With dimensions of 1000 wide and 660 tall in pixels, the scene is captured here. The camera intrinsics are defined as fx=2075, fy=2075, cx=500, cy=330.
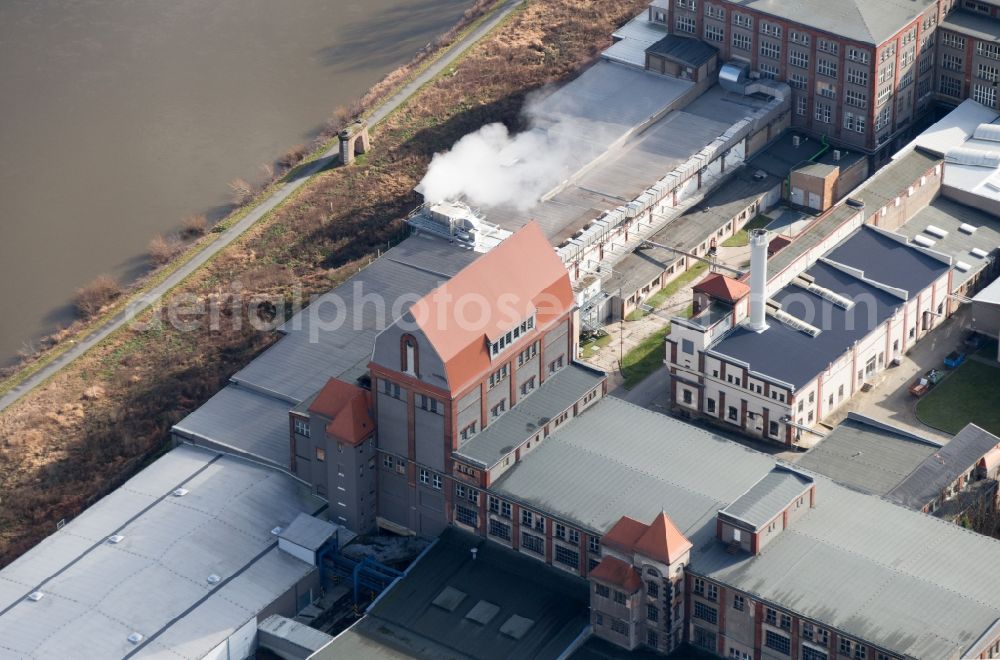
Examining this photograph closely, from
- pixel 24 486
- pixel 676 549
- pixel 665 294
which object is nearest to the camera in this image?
pixel 676 549

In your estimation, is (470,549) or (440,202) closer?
(470,549)

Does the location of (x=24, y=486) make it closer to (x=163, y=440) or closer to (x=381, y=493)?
(x=163, y=440)

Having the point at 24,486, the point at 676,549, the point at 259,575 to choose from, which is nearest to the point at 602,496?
the point at 676,549

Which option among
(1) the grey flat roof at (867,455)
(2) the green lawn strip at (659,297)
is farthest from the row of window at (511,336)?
(2) the green lawn strip at (659,297)

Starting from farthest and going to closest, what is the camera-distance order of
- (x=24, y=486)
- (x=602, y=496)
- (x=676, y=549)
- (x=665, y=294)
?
(x=665, y=294)
(x=24, y=486)
(x=602, y=496)
(x=676, y=549)

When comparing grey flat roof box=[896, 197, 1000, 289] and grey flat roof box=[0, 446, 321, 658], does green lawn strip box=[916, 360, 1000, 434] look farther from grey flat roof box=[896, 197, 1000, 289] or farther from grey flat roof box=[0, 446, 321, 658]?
grey flat roof box=[0, 446, 321, 658]

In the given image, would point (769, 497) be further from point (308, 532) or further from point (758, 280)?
point (308, 532)

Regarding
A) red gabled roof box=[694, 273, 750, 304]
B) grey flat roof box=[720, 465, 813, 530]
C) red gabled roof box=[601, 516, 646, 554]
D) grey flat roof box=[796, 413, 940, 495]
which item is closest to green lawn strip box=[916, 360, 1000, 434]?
grey flat roof box=[796, 413, 940, 495]
